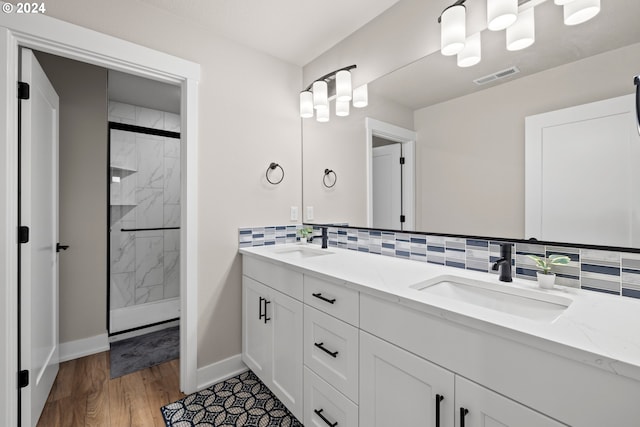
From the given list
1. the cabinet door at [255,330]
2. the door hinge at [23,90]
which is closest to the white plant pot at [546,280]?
the cabinet door at [255,330]

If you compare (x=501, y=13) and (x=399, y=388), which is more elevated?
(x=501, y=13)

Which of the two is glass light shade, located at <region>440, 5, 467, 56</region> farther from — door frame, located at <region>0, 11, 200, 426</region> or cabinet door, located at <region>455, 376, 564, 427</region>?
door frame, located at <region>0, 11, 200, 426</region>

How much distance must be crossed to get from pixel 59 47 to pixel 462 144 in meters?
2.06

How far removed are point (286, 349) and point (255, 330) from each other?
41 centimetres

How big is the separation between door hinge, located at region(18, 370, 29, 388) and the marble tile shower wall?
156 centimetres

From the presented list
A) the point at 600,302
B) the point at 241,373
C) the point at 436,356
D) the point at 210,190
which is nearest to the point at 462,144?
the point at 600,302

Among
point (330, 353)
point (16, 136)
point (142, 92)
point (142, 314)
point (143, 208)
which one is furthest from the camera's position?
point (143, 208)

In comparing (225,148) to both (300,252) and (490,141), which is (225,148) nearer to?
(300,252)

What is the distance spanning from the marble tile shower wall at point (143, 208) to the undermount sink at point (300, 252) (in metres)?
1.87

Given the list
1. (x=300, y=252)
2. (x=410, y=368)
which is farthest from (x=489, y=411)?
(x=300, y=252)

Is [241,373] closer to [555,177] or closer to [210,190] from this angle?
[210,190]

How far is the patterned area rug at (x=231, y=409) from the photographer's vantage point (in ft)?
5.23

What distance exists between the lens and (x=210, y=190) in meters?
1.98

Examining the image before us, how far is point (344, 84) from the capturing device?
1998mm
